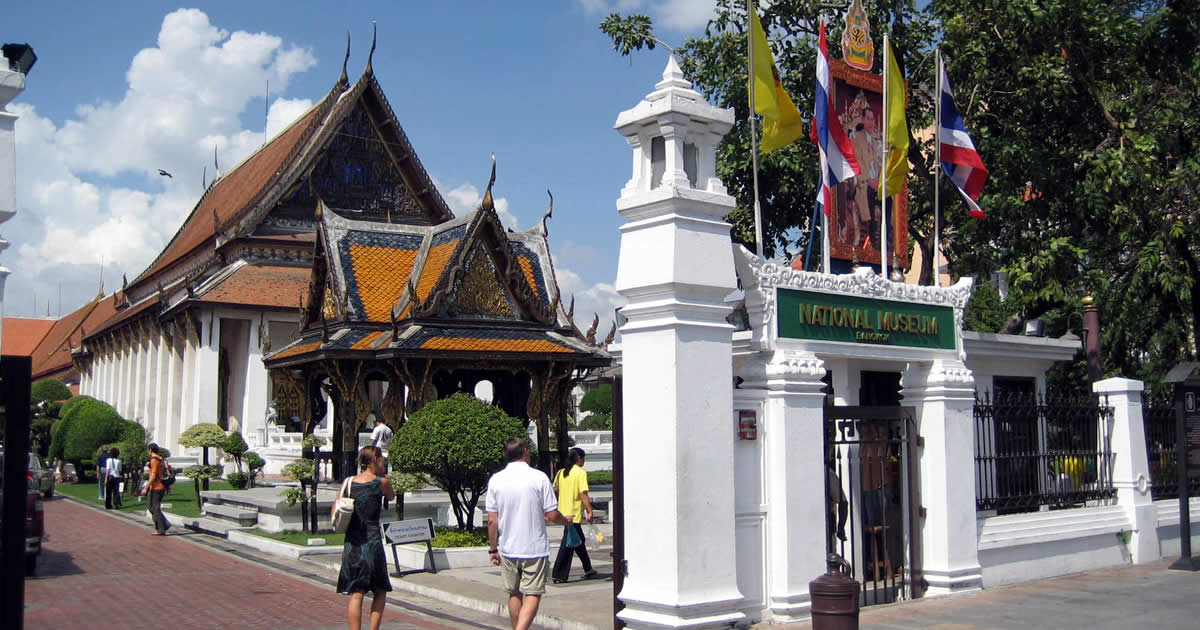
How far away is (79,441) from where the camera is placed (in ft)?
105

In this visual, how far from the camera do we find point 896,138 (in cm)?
1157

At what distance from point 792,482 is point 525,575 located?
7.30 feet

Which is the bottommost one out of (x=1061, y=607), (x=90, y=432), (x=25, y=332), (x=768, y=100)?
(x=1061, y=607)

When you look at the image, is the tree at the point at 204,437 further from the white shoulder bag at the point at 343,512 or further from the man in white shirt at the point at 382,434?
the white shoulder bag at the point at 343,512

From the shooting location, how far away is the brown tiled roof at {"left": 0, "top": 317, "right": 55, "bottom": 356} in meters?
85.2

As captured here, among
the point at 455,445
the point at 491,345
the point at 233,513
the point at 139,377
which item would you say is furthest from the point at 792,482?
the point at 139,377

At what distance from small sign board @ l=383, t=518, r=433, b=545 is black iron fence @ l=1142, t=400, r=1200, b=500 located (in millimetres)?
8706

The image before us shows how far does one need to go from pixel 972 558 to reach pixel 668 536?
152 inches

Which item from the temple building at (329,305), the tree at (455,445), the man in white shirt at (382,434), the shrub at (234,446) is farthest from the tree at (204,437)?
the tree at (455,445)

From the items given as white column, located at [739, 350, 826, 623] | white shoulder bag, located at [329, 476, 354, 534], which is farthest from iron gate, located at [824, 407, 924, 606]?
white shoulder bag, located at [329, 476, 354, 534]

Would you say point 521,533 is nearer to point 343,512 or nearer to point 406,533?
point 343,512

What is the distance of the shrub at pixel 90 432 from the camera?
32031mm

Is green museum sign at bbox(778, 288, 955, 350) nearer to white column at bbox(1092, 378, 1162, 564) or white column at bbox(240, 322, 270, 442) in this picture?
white column at bbox(1092, 378, 1162, 564)

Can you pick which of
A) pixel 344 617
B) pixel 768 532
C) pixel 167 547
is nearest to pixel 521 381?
pixel 167 547
